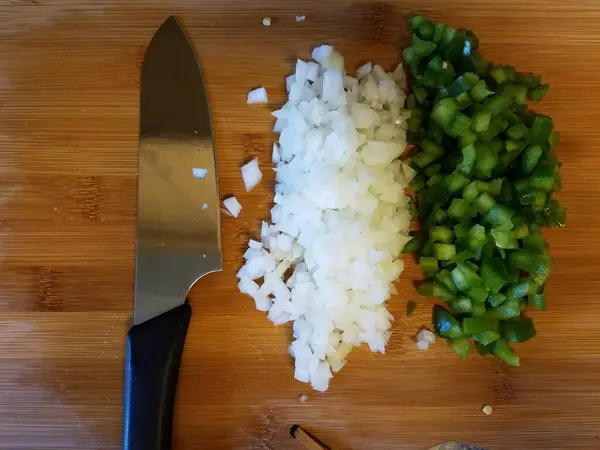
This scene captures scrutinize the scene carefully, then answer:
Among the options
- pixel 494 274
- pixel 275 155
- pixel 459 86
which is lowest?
pixel 494 274

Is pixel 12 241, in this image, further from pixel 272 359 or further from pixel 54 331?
pixel 272 359

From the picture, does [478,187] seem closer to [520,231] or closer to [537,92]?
[520,231]

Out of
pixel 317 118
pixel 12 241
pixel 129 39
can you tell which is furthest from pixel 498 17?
pixel 12 241

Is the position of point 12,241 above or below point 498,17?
below

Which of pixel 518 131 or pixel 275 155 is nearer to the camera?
pixel 518 131

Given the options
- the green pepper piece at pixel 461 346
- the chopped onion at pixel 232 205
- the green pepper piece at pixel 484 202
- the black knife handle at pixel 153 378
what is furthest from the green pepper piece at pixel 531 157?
the black knife handle at pixel 153 378

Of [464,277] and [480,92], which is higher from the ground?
[480,92]

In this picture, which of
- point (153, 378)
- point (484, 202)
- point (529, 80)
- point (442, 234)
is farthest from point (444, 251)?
point (153, 378)
